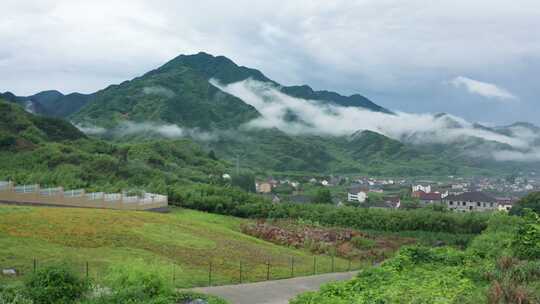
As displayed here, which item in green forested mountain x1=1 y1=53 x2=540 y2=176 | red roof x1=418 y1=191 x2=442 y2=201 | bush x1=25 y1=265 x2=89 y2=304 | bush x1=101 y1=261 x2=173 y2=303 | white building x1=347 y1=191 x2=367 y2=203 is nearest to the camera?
bush x1=101 y1=261 x2=173 y2=303

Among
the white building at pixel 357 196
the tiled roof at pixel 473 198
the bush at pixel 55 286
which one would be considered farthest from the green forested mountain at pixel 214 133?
the bush at pixel 55 286

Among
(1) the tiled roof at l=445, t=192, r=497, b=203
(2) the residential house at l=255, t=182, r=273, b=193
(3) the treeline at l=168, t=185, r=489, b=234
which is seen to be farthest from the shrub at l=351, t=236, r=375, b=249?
(2) the residential house at l=255, t=182, r=273, b=193

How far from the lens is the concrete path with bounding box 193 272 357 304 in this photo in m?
18.3

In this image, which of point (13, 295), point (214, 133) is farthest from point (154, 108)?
point (13, 295)

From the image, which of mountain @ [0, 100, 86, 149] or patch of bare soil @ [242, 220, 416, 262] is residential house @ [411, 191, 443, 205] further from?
mountain @ [0, 100, 86, 149]

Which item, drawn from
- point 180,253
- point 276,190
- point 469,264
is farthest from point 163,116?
point 469,264

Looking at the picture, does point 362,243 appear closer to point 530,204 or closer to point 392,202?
point 530,204

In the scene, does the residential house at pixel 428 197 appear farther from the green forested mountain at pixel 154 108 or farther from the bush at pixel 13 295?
the green forested mountain at pixel 154 108

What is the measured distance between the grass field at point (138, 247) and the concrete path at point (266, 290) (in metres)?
1.22

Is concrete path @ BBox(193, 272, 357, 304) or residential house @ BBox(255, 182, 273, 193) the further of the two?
residential house @ BBox(255, 182, 273, 193)

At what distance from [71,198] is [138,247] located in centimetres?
1560

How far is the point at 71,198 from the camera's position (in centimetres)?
3906

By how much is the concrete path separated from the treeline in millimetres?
25052

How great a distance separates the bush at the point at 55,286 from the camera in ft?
42.9
